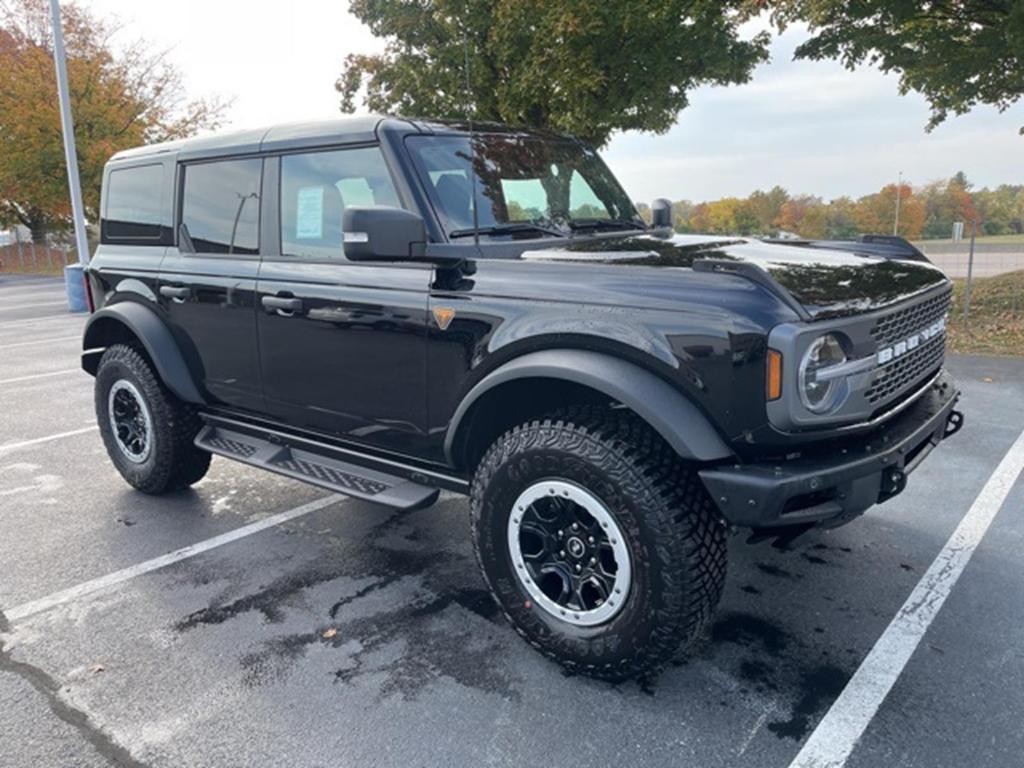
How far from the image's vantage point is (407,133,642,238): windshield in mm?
3209

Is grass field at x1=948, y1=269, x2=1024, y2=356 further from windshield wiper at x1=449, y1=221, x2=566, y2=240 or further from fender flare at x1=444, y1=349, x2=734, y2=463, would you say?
fender flare at x1=444, y1=349, x2=734, y2=463

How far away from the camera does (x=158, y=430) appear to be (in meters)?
4.34

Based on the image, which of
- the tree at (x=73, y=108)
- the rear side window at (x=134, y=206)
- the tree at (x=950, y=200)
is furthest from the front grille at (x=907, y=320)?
the tree at (x=73, y=108)

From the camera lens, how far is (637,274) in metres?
2.55

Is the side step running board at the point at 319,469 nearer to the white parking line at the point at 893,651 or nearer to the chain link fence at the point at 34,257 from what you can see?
the white parking line at the point at 893,651

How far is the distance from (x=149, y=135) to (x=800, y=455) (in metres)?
31.1

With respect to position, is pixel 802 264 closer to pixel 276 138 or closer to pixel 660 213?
pixel 660 213

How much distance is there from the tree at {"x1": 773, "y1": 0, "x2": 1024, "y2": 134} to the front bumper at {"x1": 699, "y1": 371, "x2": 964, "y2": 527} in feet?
25.4

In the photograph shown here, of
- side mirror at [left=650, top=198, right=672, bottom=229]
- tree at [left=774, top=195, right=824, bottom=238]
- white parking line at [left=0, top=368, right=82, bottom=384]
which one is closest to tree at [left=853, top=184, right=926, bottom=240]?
tree at [left=774, top=195, right=824, bottom=238]

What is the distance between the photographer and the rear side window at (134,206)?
4352 mm

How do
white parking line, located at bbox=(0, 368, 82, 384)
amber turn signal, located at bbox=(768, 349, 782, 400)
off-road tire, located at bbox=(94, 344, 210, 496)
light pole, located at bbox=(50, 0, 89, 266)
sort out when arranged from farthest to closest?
light pole, located at bbox=(50, 0, 89, 266)
white parking line, located at bbox=(0, 368, 82, 384)
off-road tire, located at bbox=(94, 344, 210, 496)
amber turn signal, located at bbox=(768, 349, 782, 400)

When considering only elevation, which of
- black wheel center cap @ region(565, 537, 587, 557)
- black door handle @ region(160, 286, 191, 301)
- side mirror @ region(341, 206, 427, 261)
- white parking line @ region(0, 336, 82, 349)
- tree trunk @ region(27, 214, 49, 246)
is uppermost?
tree trunk @ region(27, 214, 49, 246)

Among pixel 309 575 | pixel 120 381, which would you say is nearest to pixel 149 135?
pixel 120 381

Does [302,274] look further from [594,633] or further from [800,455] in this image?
[800,455]
